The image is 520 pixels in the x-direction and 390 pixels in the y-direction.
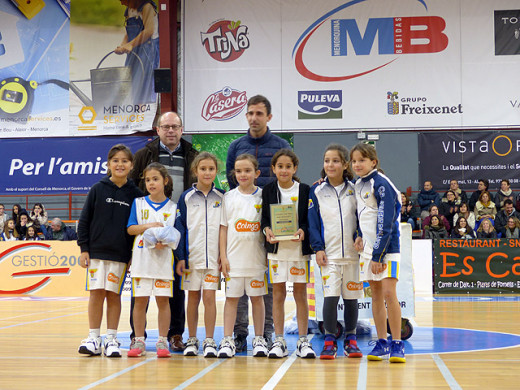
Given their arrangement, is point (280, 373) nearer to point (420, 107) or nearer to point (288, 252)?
point (288, 252)

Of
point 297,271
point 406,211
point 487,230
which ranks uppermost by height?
point 406,211

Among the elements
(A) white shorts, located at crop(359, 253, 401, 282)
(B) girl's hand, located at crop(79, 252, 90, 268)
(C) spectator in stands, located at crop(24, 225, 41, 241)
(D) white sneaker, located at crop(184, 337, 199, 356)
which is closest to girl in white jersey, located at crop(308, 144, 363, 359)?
(A) white shorts, located at crop(359, 253, 401, 282)

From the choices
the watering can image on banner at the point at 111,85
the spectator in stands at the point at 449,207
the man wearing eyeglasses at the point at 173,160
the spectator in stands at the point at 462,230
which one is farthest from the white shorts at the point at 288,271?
the watering can image on banner at the point at 111,85

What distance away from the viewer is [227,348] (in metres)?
5.14

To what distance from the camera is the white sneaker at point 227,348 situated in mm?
5125

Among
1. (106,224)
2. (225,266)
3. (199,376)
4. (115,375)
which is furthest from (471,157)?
(115,375)

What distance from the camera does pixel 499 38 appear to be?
16203 millimetres

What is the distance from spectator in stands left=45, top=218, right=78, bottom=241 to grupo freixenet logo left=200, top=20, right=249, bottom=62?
19.3ft

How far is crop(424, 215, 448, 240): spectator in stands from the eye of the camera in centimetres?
1414

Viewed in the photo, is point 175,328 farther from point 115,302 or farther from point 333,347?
point 333,347

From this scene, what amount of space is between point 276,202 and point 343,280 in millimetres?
845

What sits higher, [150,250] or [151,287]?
[150,250]

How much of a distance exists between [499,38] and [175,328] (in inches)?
531

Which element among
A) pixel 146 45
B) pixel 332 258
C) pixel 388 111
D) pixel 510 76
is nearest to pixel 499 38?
pixel 510 76
